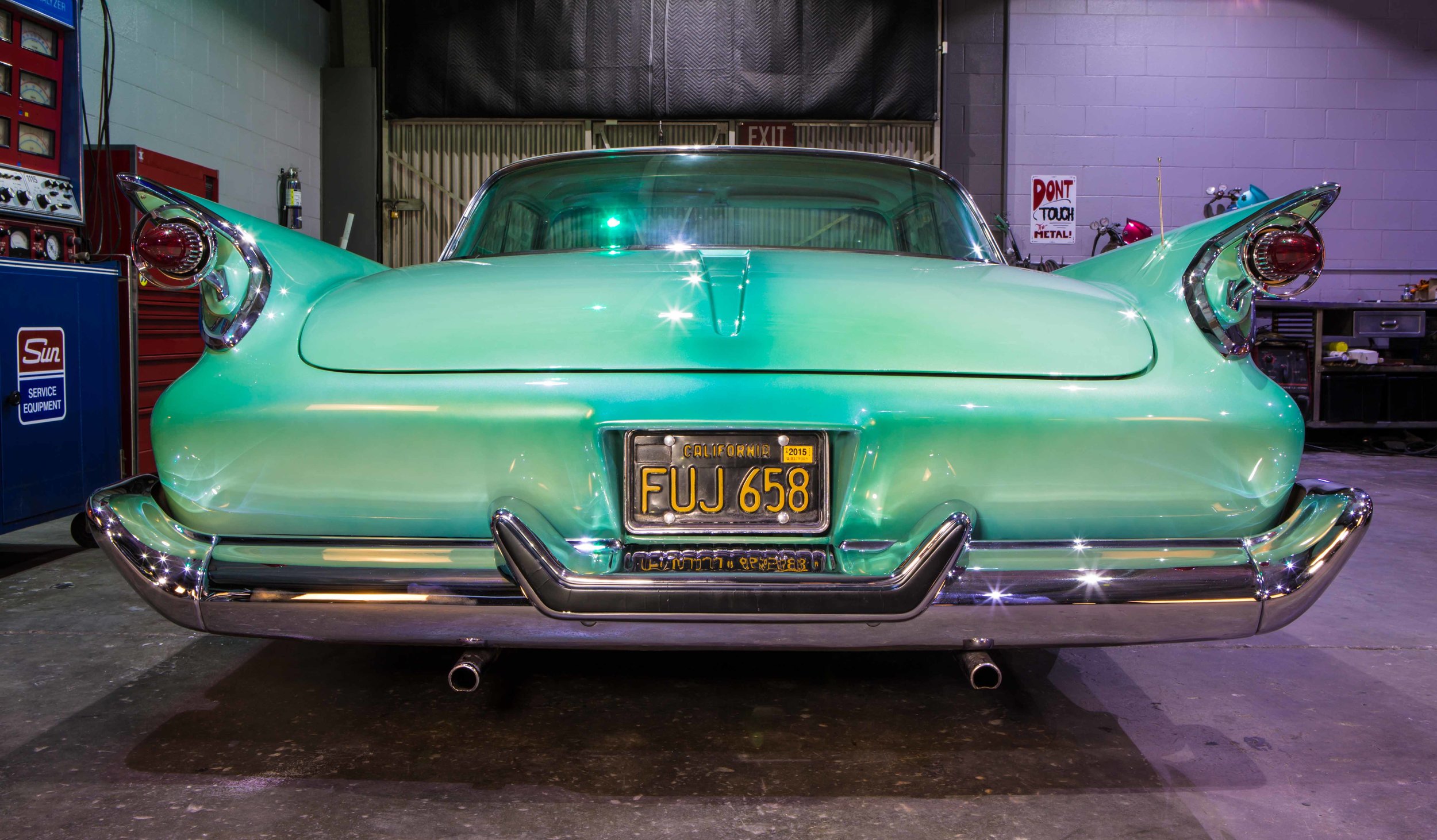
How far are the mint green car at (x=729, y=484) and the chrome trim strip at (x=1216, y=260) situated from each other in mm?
11

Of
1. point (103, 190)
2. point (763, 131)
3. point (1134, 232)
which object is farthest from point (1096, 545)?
point (763, 131)

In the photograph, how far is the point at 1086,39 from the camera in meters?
8.03

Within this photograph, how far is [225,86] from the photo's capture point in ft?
22.5

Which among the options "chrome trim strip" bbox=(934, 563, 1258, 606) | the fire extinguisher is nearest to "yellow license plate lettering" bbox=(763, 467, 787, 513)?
"chrome trim strip" bbox=(934, 563, 1258, 606)

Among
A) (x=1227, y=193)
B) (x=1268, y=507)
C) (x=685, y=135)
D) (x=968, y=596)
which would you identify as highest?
(x=685, y=135)

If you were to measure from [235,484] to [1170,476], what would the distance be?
4.54 ft

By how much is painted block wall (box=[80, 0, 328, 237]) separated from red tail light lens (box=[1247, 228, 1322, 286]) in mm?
5881

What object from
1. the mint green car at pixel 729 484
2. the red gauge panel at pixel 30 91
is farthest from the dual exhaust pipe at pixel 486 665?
the red gauge panel at pixel 30 91

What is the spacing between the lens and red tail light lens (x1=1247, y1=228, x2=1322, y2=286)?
1533mm

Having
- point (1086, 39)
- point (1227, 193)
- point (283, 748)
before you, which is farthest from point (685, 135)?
point (283, 748)

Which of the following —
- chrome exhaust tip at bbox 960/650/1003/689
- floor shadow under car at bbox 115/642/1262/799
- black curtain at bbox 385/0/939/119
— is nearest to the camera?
chrome exhaust tip at bbox 960/650/1003/689

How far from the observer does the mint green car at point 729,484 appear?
1.34 meters

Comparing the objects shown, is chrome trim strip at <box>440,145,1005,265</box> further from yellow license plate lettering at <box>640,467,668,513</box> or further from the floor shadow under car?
yellow license plate lettering at <box>640,467,668,513</box>

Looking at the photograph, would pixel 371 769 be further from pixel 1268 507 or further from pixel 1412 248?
pixel 1412 248
